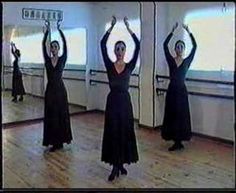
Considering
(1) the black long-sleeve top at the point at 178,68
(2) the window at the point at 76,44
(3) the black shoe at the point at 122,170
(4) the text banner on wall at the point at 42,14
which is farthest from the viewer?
(4) the text banner on wall at the point at 42,14

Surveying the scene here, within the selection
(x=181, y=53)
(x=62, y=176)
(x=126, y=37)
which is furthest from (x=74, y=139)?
(x=181, y=53)

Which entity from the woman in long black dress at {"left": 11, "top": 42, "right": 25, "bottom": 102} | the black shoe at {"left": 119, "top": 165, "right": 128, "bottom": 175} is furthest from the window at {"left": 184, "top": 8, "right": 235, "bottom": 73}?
the woman in long black dress at {"left": 11, "top": 42, "right": 25, "bottom": 102}

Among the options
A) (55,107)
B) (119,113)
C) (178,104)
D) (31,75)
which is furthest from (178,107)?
(31,75)

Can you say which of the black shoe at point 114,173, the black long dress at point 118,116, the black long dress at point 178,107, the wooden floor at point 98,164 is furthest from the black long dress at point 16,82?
the black long dress at point 178,107

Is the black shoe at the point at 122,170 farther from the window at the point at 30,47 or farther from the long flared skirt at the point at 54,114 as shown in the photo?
the window at the point at 30,47

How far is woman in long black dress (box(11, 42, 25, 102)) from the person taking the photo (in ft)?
9.29

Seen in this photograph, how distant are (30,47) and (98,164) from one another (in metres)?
1.37

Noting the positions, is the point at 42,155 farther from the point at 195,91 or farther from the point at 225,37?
the point at 225,37

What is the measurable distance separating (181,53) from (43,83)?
1.33 metres

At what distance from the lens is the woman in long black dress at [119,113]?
7.89ft

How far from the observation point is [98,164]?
277cm

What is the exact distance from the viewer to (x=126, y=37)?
329 centimetres

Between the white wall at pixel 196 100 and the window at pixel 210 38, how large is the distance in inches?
4.5

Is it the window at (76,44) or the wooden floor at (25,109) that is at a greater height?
the window at (76,44)
